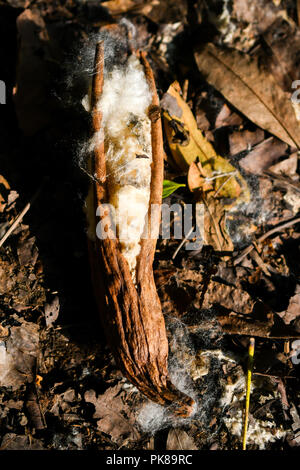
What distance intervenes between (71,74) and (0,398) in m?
1.86

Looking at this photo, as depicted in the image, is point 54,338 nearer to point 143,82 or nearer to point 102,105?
point 102,105

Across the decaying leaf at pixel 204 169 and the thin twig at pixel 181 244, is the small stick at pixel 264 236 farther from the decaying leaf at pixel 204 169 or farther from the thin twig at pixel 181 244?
the thin twig at pixel 181 244

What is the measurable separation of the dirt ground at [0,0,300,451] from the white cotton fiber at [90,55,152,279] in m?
0.19

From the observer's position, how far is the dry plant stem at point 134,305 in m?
1.68

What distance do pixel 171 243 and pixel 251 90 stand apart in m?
1.12

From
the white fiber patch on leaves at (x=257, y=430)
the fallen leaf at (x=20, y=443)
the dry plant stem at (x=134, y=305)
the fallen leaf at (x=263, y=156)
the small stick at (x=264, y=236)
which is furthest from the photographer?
the fallen leaf at (x=263, y=156)

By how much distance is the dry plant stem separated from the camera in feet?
5.52

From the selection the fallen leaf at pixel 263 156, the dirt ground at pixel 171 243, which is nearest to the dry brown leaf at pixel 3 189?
the dirt ground at pixel 171 243

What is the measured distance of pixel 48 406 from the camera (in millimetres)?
1879

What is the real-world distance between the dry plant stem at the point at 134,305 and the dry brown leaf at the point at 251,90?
29.3 inches

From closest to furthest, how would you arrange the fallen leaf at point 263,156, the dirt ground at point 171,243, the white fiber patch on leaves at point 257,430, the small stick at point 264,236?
the dirt ground at point 171,243, the white fiber patch on leaves at point 257,430, the small stick at point 264,236, the fallen leaf at point 263,156

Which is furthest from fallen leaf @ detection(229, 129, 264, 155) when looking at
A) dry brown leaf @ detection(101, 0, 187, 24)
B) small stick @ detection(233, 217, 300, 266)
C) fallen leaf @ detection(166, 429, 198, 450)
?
fallen leaf @ detection(166, 429, 198, 450)


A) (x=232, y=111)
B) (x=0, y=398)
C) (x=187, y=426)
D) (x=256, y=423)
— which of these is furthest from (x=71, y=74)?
(x=256, y=423)

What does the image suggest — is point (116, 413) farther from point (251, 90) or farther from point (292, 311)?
point (251, 90)
